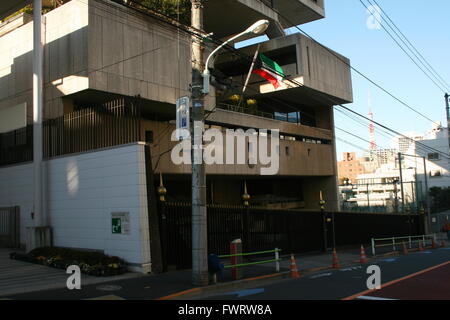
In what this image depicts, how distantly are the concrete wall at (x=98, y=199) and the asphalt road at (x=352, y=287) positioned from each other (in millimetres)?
4024

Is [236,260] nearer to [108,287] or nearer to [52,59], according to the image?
[108,287]

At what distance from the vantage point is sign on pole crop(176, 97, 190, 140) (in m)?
12.4

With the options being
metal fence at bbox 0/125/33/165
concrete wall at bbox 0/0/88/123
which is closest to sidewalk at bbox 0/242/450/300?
metal fence at bbox 0/125/33/165

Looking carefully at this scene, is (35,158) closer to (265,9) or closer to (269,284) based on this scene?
(269,284)

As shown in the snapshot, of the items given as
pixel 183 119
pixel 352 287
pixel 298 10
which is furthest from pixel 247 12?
pixel 352 287

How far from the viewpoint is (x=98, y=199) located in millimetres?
15695

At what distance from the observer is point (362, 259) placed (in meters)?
19.5

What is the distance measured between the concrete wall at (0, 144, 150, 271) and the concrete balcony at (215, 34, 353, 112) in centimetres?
1806

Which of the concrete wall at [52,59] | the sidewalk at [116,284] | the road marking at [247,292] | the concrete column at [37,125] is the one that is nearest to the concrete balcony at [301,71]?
the concrete wall at [52,59]

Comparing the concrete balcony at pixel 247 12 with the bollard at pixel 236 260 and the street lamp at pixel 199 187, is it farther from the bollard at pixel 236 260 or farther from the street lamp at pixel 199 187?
the bollard at pixel 236 260

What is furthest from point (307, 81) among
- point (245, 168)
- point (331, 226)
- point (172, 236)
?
point (172, 236)

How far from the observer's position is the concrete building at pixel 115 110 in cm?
1524

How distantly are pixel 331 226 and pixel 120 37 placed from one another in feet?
Result: 51.3

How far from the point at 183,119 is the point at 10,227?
12.6m
